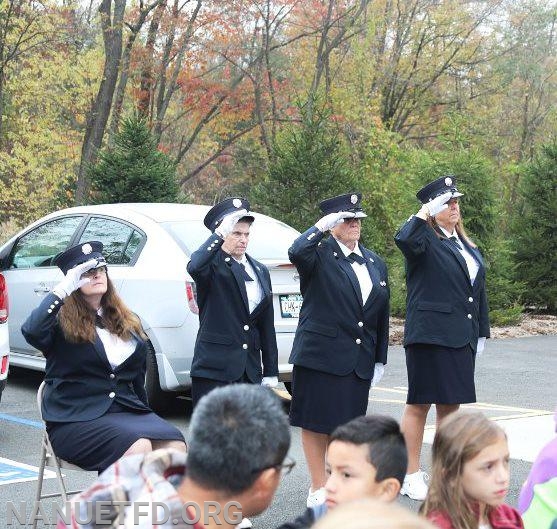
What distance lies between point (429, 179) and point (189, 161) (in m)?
20.7

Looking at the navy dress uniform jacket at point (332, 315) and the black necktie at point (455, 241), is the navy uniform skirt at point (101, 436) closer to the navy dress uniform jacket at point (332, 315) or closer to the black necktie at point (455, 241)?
the navy dress uniform jacket at point (332, 315)

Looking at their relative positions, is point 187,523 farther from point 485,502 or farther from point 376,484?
point 485,502

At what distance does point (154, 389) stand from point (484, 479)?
17.0 ft

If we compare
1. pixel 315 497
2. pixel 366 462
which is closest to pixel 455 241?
pixel 315 497

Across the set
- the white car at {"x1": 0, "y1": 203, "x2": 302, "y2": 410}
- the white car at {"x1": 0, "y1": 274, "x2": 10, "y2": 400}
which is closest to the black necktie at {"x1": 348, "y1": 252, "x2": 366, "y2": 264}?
the white car at {"x1": 0, "y1": 203, "x2": 302, "y2": 410}

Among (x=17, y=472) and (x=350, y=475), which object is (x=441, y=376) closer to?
(x=17, y=472)

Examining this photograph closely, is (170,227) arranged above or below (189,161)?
below

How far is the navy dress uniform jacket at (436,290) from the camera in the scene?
6457 mm

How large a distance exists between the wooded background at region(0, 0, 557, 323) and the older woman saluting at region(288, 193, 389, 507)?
9744 millimetres

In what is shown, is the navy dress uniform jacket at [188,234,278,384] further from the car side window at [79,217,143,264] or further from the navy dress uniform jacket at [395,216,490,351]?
the car side window at [79,217,143,264]

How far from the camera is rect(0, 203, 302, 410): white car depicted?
327 inches

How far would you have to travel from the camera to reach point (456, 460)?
3596 mm

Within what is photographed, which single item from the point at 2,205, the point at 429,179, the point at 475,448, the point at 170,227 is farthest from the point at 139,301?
the point at 2,205

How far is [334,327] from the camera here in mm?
6191
